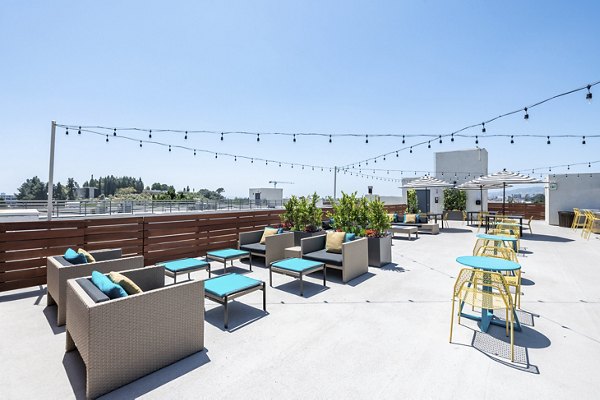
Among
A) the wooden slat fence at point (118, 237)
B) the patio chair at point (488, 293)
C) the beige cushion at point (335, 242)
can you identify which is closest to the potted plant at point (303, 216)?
the wooden slat fence at point (118, 237)

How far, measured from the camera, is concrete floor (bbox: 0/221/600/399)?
85.6 inches

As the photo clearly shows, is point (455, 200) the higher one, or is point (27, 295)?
point (455, 200)

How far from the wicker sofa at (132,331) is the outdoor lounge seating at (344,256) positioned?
2.74 metres

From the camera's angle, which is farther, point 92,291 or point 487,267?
point 487,267

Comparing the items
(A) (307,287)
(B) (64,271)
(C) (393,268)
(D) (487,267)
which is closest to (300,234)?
(C) (393,268)

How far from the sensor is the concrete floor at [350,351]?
2174 mm

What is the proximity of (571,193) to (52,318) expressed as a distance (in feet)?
66.6

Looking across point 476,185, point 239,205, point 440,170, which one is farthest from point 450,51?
point 239,205

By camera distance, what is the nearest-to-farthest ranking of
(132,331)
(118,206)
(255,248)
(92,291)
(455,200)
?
(132,331)
(92,291)
(255,248)
(118,206)
(455,200)

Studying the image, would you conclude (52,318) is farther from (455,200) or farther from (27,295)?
(455,200)

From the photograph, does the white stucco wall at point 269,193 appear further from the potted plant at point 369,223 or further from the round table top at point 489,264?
the round table top at point 489,264

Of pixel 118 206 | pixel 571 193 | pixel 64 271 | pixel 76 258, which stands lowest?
pixel 64 271

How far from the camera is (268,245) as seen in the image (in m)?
5.96

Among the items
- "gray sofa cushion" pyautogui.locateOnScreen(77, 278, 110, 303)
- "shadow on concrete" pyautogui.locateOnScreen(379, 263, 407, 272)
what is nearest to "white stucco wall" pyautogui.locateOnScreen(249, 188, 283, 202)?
"shadow on concrete" pyautogui.locateOnScreen(379, 263, 407, 272)
